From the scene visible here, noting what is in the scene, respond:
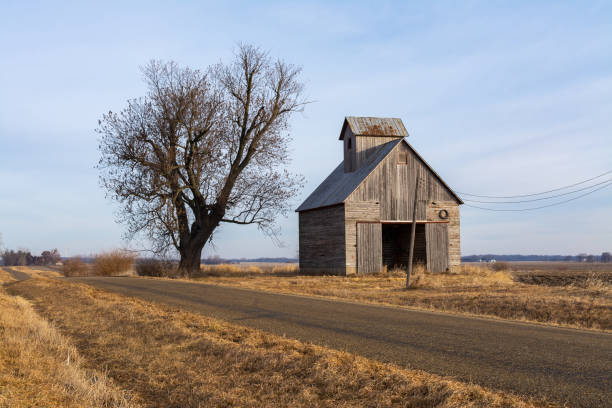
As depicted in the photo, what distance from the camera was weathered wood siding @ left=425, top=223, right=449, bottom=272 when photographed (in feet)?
108

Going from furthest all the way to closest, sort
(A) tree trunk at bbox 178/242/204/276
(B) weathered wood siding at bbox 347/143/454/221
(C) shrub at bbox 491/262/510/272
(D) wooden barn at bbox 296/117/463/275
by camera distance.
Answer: (C) shrub at bbox 491/262/510/272 < (A) tree trunk at bbox 178/242/204/276 < (B) weathered wood siding at bbox 347/143/454/221 < (D) wooden barn at bbox 296/117/463/275

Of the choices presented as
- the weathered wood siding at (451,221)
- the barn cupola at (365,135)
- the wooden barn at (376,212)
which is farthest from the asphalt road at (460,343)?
the barn cupola at (365,135)

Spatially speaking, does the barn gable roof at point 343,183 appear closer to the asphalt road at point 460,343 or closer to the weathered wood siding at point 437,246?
the weathered wood siding at point 437,246

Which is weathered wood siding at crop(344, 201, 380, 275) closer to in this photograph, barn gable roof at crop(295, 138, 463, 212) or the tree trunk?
barn gable roof at crop(295, 138, 463, 212)

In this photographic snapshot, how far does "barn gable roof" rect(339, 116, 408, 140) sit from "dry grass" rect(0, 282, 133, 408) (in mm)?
29143

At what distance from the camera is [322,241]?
34.7 meters

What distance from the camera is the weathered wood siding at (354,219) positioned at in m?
31.1

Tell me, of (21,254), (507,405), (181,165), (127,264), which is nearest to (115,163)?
(181,165)

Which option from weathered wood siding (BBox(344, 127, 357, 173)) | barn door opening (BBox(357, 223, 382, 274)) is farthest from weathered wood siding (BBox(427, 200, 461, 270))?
weathered wood siding (BBox(344, 127, 357, 173))

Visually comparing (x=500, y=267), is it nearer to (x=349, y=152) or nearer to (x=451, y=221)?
(x=451, y=221)

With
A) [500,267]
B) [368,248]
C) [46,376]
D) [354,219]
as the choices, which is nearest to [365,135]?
[354,219]

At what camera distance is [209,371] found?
737 cm

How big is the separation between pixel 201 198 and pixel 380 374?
2887 cm

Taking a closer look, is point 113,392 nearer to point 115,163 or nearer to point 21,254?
point 115,163
